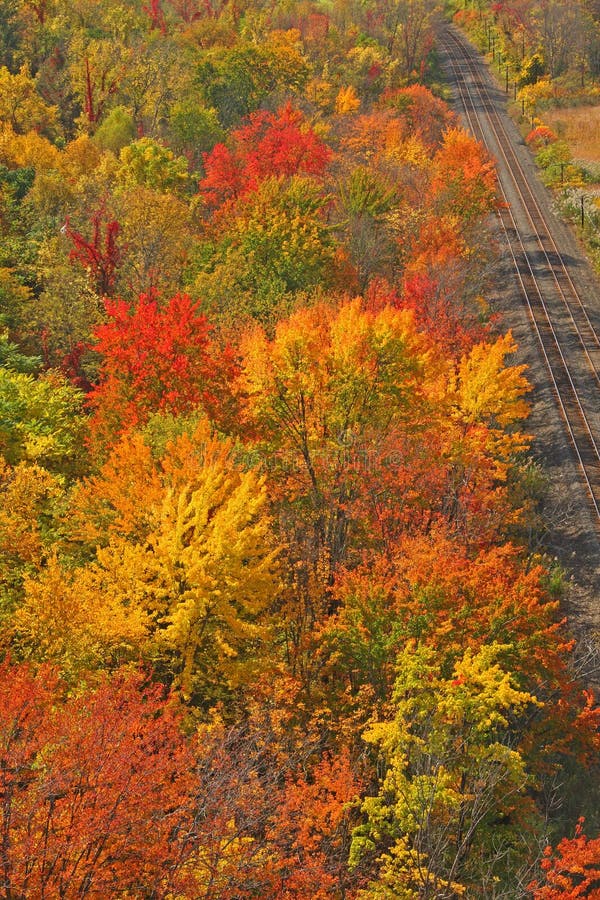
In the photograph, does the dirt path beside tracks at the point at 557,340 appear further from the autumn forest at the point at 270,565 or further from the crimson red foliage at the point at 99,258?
the crimson red foliage at the point at 99,258

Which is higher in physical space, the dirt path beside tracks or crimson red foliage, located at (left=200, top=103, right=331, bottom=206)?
crimson red foliage, located at (left=200, top=103, right=331, bottom=206)

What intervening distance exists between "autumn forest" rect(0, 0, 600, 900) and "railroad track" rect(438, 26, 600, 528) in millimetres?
4980

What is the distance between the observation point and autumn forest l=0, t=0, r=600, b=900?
2217 centimetres

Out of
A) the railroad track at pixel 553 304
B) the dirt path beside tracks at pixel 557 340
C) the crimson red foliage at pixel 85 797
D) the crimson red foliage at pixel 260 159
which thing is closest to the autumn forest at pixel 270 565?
the crimson red foliage at pixel 85 797

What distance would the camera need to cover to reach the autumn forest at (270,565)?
22.2 m

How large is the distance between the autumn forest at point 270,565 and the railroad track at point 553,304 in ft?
16.3

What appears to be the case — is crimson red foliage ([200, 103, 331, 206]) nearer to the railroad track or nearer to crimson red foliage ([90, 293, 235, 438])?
the railroad track

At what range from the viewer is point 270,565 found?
2803cm

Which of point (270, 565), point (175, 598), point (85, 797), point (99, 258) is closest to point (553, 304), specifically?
point (99, 258)

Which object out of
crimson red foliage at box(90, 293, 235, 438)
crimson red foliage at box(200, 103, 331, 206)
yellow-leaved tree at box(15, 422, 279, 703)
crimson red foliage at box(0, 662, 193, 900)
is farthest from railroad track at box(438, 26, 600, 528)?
crimson red foliage at box(0, 662, 193, 900)

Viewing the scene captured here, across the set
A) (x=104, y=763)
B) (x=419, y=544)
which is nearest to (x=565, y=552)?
(x=419, y=544)

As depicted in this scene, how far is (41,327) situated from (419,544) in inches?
1207

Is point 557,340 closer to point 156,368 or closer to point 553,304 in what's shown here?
point 553,304

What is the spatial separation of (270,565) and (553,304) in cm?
5188
